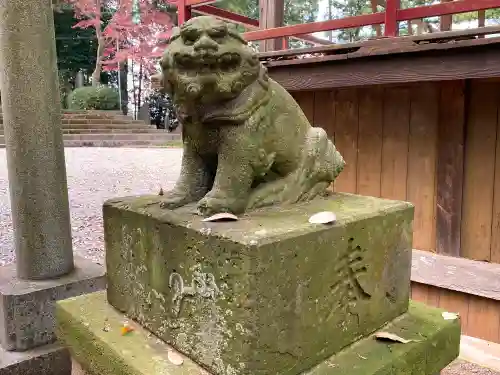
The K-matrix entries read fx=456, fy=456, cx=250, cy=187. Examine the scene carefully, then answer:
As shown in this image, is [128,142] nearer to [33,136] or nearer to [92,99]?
[92,99]

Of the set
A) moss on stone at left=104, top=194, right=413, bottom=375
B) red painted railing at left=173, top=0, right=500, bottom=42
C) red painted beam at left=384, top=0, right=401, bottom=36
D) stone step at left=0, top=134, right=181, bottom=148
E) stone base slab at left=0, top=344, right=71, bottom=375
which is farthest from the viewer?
stone step at left=0, top=134, right=181, bottom=148

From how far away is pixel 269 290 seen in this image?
1.16 m

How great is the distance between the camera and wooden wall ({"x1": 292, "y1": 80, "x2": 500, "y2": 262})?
2865 millimetres

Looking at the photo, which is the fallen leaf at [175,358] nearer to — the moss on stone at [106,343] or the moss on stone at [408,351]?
the moss on stone at [106,343]

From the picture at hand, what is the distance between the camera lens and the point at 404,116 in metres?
3.14

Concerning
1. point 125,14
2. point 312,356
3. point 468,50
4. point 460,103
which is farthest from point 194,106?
point 125,14

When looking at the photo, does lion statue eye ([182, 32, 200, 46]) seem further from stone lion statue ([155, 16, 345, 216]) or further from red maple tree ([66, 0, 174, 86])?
red maple tree ([66, 0, 174, 86])

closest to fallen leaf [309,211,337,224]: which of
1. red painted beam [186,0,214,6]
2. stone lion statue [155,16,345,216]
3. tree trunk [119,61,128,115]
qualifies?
stone lion statue [155,16,345,216]

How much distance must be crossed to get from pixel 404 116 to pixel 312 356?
2252mm

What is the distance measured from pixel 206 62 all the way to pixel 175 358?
2.84 ft

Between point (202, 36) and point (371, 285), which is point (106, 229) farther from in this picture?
point (371, 285)

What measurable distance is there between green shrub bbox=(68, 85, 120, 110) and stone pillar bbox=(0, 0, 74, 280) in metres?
14.3

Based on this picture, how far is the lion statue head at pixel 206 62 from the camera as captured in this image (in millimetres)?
1246

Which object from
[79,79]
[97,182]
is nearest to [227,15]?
Answer: [97,182]
